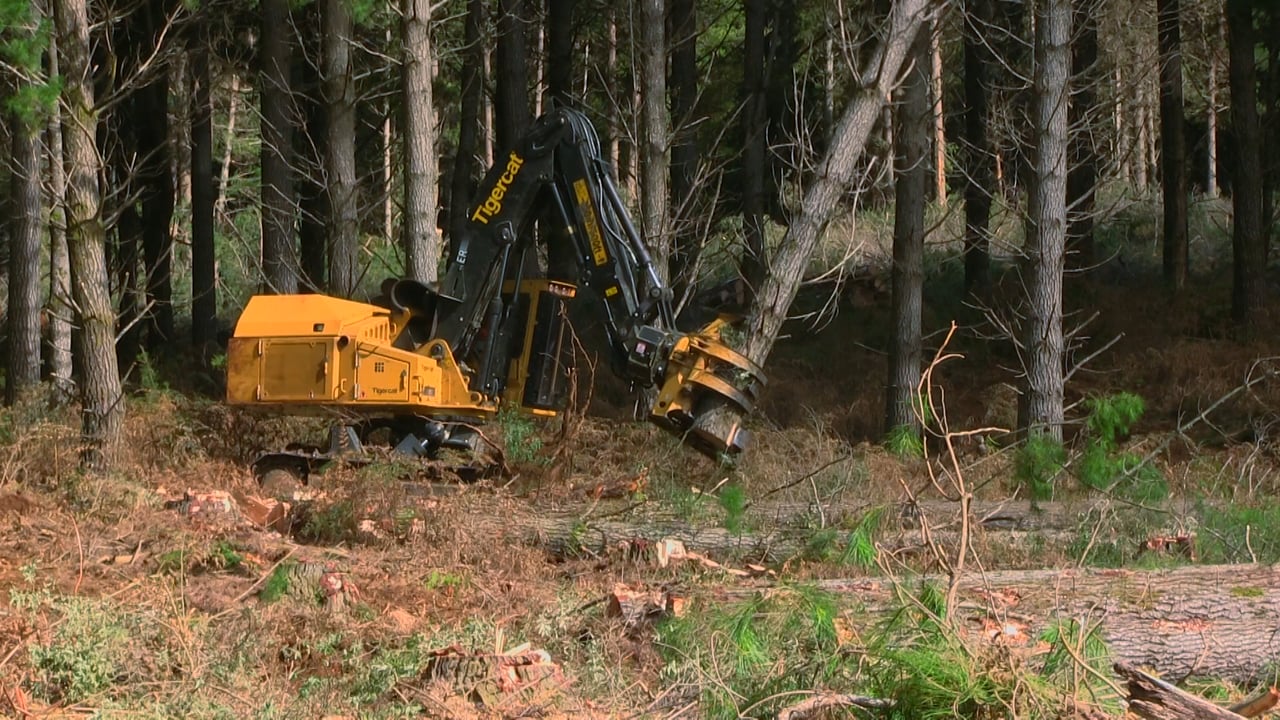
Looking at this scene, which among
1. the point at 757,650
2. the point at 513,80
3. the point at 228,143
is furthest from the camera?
the point at 228,143

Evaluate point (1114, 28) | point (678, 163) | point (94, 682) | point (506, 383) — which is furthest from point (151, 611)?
point (1114, 28)

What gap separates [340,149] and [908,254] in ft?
21.9

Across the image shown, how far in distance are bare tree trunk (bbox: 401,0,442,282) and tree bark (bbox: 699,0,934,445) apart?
134 inches

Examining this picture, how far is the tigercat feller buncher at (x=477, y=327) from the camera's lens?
11.6m

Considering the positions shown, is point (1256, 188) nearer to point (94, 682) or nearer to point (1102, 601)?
point (1102, 601)

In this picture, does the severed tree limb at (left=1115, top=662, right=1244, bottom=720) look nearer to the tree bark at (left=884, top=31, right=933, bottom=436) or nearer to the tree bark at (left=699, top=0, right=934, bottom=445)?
the tree bark at (left=699, top=0, right=934, bottom=445)

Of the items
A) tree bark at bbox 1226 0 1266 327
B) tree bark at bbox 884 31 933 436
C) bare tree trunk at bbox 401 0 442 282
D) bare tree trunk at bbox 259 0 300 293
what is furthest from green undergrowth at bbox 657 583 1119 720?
tree bark at bbox 1226 0 1266 327

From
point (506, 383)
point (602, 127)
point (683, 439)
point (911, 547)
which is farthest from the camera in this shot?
point (602, 127)

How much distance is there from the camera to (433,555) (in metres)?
8.34

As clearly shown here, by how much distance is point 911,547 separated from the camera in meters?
8.01

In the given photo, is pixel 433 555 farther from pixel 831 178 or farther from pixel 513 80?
pixel 513 80

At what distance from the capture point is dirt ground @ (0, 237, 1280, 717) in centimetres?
605

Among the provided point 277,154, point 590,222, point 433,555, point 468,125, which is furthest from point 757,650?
point 468,125

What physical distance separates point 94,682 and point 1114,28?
22031mm
